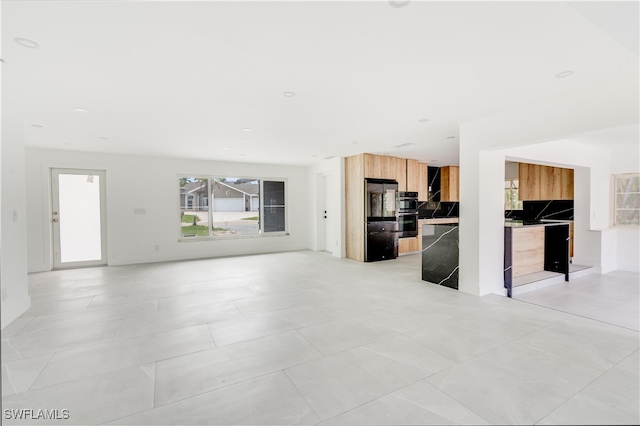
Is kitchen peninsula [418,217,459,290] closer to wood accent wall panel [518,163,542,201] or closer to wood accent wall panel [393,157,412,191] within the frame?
wood accent wall panel [393,157,412,191]

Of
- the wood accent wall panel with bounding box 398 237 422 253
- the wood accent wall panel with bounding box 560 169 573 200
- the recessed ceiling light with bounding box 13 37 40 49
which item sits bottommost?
the wood accent wall panel with bounding box 398 237 422 253

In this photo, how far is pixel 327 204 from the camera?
8.30 metres

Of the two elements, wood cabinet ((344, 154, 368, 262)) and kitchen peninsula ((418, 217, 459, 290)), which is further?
wood cabinet ((344, 154, 368, 262))

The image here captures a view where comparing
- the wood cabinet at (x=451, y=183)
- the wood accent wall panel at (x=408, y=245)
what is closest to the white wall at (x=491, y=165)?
the wood accent wall panel at (x=408, y=245)

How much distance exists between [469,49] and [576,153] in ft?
14.0

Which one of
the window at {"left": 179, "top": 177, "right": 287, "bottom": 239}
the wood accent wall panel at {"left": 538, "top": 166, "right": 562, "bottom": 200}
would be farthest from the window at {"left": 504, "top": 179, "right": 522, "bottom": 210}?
the window at {"left": 179, "top": 177, "right": 287, "bottom": 239}

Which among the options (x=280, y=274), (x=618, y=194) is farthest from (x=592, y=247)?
(x=280, y=274)

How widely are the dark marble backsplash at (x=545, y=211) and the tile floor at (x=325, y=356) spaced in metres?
2.55

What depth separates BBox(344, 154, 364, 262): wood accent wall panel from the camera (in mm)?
6727

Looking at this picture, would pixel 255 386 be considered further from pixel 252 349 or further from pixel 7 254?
pixel 7 254

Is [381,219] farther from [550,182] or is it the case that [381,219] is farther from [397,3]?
[397,3]

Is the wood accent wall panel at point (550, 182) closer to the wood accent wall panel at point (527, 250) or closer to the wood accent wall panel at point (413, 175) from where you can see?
the wood accent wall panel at point (527, 250)

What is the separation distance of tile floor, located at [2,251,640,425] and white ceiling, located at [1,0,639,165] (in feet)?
7.84

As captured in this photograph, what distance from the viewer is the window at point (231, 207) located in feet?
24.3
